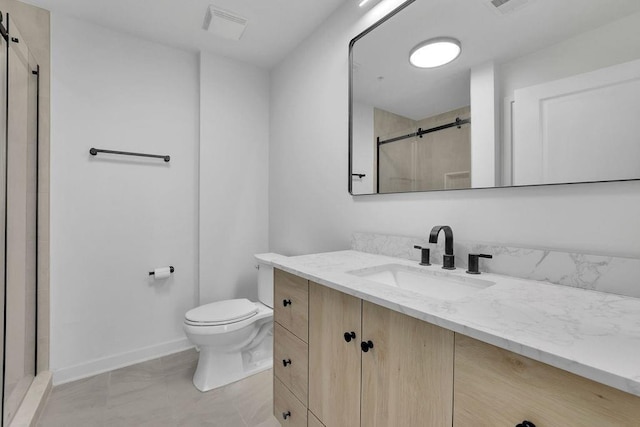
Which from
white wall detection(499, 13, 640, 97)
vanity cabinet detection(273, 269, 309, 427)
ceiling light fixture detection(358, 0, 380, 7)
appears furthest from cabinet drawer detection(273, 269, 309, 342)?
ceiling light fixture detection(358, 0, 380, 7)

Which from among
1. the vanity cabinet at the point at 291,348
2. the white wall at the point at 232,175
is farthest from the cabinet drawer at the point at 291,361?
the white wall at the point at 232,175

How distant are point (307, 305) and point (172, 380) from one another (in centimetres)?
135

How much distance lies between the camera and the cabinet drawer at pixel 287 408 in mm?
1223

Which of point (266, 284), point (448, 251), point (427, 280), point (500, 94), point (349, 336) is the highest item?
point (500, 94)

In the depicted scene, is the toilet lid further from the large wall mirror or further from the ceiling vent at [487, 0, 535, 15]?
the ceiling vent at [487, 0, 535, 15]

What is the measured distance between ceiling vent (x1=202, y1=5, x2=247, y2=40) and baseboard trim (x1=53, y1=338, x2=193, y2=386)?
7.51 feet

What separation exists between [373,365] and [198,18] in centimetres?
225

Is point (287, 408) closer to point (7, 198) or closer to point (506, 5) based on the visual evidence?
point (7, 198)

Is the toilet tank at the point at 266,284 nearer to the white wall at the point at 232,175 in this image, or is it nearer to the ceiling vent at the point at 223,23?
the white wall at the point at 232,175

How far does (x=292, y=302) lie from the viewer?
50.8 inches

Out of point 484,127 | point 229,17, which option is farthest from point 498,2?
point 229,17

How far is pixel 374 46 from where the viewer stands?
1.59 m

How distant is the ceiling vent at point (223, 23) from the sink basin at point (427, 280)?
1.82 meters

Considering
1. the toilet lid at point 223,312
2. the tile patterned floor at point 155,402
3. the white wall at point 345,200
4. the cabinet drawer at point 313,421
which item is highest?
the white wall at point 345,200
